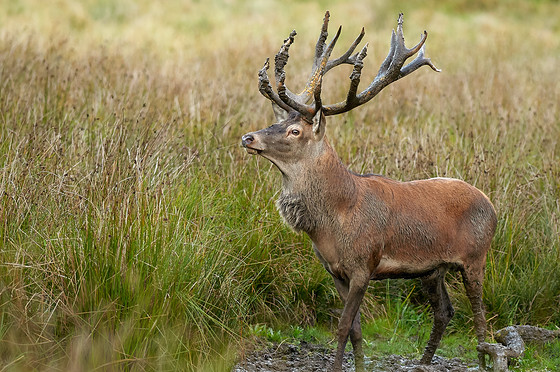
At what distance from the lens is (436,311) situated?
5.85 m

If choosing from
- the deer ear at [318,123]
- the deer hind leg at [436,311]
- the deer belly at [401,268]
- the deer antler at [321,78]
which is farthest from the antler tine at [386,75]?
the deer hind leg at [436,311]

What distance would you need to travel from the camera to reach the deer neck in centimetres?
526

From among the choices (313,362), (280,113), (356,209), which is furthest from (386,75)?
(313,362)

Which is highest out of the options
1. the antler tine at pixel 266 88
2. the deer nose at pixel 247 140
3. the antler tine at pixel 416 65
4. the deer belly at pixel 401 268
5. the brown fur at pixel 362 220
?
the antler tine at pixel 416 65

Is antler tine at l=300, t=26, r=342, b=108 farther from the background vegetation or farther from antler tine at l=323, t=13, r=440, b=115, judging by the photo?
the background vegetation

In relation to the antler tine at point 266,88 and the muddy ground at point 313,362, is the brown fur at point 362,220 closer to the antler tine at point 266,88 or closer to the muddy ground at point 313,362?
the antler tine at point 266,88

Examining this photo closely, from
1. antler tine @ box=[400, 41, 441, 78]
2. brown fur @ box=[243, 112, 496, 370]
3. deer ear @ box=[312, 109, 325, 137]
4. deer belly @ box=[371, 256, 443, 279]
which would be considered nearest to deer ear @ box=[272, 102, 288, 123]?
brown fur @ box=[243, 112, 496, 370]

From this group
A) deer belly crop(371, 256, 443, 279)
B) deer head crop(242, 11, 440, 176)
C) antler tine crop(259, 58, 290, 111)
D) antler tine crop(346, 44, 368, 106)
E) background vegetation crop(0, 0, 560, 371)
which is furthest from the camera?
deer belly crop(371, 256, 443, 279)

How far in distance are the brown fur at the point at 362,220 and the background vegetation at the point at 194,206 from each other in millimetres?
783

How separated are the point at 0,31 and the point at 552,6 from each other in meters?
24.7

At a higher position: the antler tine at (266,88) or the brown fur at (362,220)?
the antler tine at (266,88)

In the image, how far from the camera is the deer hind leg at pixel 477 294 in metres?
5.65

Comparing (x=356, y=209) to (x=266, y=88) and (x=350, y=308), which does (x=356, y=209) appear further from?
(x=266, y=88)

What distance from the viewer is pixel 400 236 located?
212 inches
